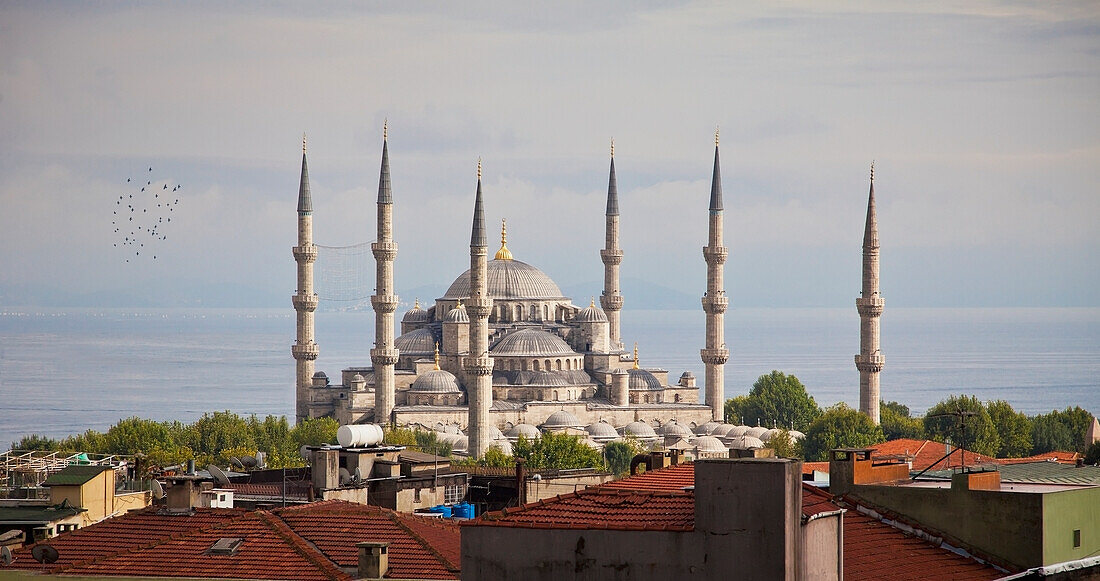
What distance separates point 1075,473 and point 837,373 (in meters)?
166

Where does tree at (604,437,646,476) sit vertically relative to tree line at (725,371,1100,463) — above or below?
below

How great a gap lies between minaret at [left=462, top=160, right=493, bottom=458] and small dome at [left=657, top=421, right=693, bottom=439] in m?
6.26

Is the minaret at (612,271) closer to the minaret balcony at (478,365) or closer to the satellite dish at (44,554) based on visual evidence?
the minaret balcony at (478,365)

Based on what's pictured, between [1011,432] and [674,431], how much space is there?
11.5 metres

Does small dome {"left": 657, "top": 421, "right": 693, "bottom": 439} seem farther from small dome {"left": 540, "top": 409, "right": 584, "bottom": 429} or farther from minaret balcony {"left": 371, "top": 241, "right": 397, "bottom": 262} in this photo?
minaret balcony {"left": 371, "top": 241, "right": 397, "bottom": 262}

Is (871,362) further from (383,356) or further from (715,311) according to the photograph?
(383,356)

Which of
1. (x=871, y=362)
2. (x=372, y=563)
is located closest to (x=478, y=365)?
(x=871, y=362)

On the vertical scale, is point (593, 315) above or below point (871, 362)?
above

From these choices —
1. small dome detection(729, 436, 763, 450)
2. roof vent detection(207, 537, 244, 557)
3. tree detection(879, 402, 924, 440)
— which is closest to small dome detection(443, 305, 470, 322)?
small dome detection(729, 436, 763, 450)

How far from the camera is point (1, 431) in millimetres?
110562

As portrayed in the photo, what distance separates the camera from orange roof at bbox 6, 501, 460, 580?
17234 mm

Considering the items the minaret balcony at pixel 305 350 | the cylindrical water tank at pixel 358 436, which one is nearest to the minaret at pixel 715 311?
the minaret balcony at pixel 305 350

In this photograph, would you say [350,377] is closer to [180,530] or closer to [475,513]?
[475,513]

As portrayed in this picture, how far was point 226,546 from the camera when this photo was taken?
17.7 meters
